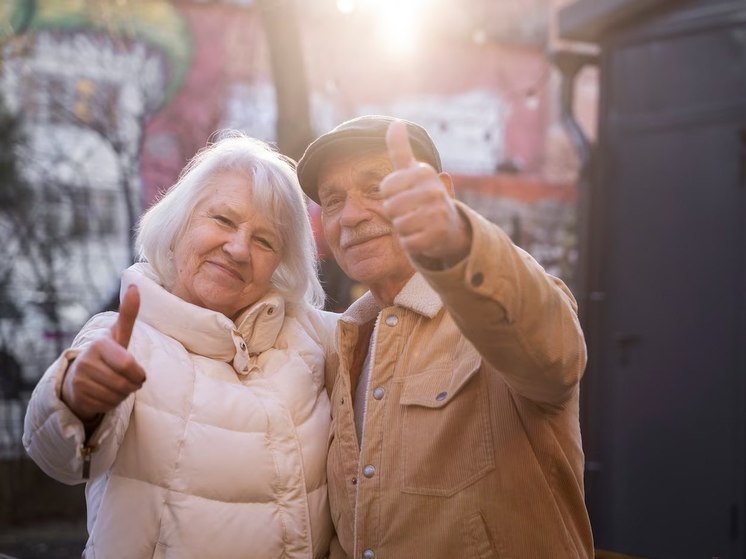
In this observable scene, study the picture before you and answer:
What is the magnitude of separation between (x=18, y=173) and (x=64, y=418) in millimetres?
7960

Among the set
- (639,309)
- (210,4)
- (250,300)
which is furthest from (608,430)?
(210,4)

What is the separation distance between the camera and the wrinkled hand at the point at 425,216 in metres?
1.84

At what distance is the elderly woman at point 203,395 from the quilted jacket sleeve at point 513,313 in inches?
28.6

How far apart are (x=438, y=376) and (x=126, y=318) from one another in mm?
796

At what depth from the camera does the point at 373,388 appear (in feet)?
7.97

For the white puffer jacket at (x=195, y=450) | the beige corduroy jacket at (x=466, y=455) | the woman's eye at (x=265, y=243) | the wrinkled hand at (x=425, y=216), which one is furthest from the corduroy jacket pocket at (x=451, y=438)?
the woman's eye at (x=265, y=243)

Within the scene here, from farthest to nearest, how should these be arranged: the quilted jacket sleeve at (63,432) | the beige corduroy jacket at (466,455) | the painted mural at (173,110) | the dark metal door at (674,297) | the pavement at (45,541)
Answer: the painted mural at (173,110) → the pavement at (45,541) → the dark metal door at (674,297) → the beige corduroy jacket at (466,455) → the quilted jacket sleeve at (63,432)

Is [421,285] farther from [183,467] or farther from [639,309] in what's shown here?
[639,309]

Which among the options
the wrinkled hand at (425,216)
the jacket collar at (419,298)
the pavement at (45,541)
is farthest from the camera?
the pavement at (45,541)

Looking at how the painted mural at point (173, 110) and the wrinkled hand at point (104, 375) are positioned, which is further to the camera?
the painted mural at point (173, 110)

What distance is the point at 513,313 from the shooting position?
1.93 meters

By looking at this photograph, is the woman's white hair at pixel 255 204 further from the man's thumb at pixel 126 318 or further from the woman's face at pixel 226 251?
the man's thumb at pixel 126 318

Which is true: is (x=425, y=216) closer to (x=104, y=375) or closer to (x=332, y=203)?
(x=104, y=375)

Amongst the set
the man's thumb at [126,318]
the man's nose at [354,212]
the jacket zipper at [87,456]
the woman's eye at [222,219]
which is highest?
the man's nose at [354,212]
